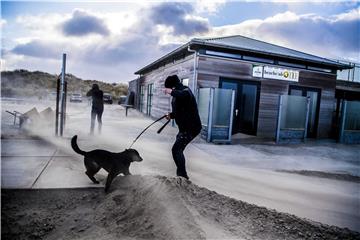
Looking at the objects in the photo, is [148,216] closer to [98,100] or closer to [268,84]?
[98,100]

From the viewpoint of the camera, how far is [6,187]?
3.98 meters

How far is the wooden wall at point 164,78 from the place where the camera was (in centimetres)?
1166

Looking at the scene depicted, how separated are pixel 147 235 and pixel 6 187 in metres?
2.33

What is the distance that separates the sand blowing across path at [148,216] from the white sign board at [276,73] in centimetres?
891

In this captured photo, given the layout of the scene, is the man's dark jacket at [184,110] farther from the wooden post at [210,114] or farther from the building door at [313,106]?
the building door at [313,106]

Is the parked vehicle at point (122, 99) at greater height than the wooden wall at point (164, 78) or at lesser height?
lesser

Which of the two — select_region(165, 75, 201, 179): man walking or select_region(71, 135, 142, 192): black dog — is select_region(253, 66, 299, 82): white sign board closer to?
select_region(165, 75, 201, 179): man walking

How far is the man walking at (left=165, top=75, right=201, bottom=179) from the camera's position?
14.4 ft

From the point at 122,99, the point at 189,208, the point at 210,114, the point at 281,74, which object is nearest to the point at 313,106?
the point at 281,74

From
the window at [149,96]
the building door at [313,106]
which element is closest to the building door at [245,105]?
the building door at [313,106]

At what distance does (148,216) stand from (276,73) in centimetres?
1043

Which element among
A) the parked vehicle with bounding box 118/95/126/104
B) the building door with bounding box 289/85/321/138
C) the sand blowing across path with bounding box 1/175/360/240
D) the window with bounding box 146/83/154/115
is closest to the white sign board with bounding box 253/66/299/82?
the building door with bounding box 289/85/321/138

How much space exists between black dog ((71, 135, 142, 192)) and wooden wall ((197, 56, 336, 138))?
7074 millimetres


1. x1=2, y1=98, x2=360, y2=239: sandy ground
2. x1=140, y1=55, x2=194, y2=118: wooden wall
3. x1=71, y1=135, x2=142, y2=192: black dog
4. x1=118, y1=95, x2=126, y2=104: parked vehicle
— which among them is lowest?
x1=2, y1=98, x2=360, y2=239: sandy ground
